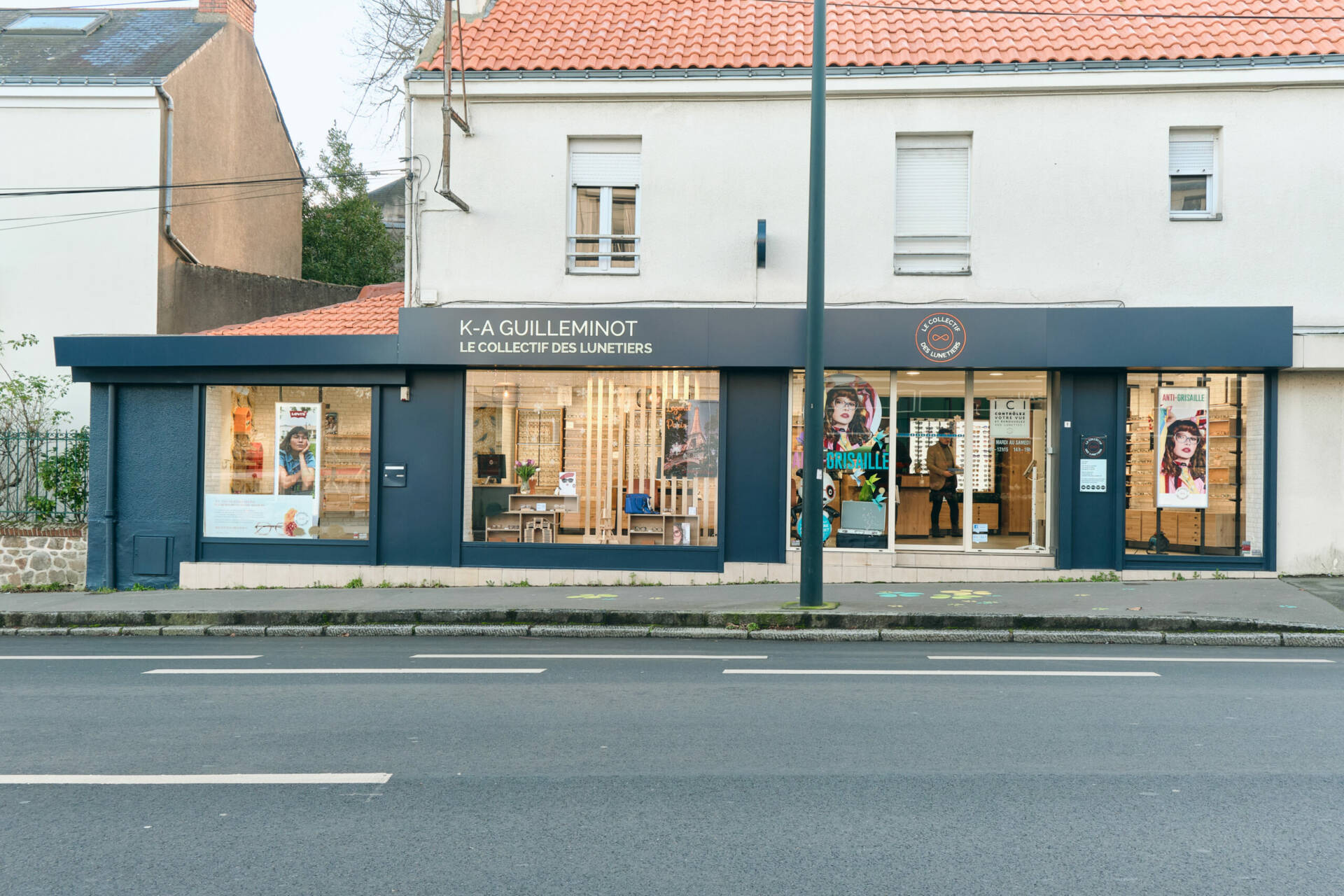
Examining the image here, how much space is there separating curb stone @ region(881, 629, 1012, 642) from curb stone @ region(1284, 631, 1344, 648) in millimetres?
2504

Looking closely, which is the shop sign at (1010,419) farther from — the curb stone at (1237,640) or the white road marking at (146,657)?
the white road marking at (146,657)

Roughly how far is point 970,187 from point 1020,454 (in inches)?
136

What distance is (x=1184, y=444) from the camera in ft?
42.4

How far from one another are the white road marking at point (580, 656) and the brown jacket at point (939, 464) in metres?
5.19

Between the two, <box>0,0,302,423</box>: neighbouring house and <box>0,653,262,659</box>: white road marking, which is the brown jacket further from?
<box>0,0,302,423</box>: neighbouring house

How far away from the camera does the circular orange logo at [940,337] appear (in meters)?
12.8

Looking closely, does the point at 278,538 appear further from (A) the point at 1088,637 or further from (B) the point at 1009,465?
(A) the point at 1088,637

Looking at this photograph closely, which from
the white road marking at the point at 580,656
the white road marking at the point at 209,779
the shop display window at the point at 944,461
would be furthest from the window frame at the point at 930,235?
the white road marking at the point at 209,779

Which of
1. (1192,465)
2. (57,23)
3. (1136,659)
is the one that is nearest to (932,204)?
(1192,465)

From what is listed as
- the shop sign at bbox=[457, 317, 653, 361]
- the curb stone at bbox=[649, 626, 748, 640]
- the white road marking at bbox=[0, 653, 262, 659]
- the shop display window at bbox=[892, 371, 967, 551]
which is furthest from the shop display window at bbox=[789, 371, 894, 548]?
the white road marking at bbox=[0, 653, 262, 659]

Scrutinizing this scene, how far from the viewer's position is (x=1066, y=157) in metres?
12.8

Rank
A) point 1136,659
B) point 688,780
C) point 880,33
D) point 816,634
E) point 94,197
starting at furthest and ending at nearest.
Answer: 1. point 94,197
2. point 880,33
3. point 816,634
4. point 1136,659
5. point 688,780

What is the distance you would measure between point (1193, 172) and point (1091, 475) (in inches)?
156

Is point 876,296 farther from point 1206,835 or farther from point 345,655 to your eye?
point 1206,835
